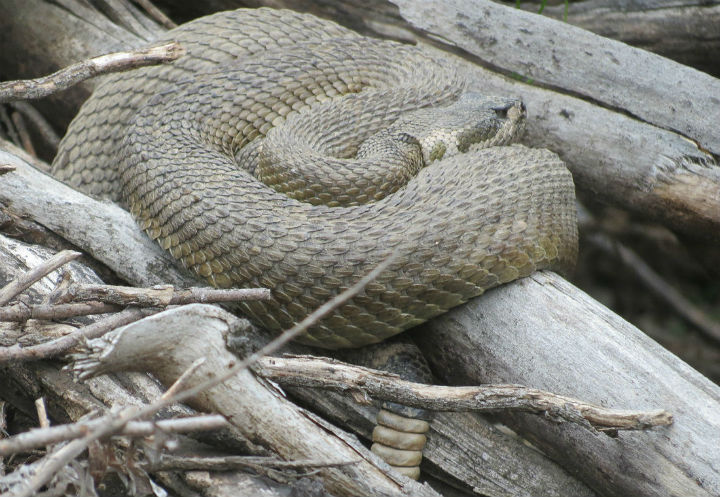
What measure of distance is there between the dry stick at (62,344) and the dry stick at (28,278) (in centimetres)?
22

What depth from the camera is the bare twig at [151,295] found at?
2707mm

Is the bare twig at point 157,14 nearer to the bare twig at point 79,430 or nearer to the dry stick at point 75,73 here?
the dry stick at point 75,73

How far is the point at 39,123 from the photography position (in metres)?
5.34

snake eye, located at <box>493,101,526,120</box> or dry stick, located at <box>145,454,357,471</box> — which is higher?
snake eye, located at <box>493,101,526,120</box>

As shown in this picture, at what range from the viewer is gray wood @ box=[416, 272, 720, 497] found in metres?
2.72

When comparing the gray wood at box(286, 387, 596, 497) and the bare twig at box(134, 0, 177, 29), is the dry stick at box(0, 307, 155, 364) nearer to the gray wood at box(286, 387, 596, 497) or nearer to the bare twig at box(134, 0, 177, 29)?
the gray wood at box(286, 387, 596, 497)

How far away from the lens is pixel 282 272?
3.15 meters

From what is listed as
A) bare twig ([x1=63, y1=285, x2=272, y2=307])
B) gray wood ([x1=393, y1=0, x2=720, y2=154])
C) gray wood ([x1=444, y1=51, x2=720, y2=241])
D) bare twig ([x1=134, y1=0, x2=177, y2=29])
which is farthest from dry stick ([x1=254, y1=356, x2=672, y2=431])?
bare twig ([x1=134, y1=0, x2=177, y2=29])

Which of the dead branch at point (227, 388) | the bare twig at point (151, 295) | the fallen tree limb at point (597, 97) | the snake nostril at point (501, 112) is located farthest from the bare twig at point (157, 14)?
the dead branch at point (227, 388)

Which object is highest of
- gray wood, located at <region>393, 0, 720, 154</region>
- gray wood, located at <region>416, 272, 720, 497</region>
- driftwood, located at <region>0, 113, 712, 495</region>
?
gray wood, located at <region>393, 0, 720, 154</region>

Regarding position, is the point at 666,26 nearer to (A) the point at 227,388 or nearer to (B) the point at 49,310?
(A) the point at 227,388

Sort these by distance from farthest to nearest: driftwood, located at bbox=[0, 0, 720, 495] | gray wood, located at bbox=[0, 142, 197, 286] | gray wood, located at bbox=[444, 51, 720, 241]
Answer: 1. gray wood, located at bbox=[444, 51, 720, 241]
2. gray wood, located at bbox=[0, 142, 197, 286]
3. driftwood, located at bbox=[0, 0, 720, 495]

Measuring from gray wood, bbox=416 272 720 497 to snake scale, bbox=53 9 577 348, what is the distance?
0.51 ft

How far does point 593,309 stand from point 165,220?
1989 mm
